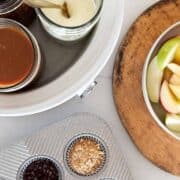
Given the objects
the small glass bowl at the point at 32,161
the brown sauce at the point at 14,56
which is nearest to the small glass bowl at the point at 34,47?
the brown sauce at the point at 14,56

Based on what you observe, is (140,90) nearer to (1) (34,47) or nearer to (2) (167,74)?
(2) (167,74)

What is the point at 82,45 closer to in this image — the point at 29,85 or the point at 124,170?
the point at 29,85

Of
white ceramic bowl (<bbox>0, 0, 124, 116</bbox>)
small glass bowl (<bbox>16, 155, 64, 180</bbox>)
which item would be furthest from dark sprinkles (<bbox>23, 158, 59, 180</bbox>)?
white ceramic bowl (<bbox>0, 0, 124, 116</bbox>)

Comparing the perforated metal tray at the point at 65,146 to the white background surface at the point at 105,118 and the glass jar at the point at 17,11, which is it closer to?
the white background surface at the point at 105,118

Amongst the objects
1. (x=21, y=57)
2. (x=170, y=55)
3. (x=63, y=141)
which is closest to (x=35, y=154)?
(x=63, y=141)

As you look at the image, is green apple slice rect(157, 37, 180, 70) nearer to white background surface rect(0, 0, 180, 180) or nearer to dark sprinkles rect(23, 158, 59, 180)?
white background surface rect(0, 0, 180, 180)

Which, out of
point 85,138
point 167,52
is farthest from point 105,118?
point 167,52
